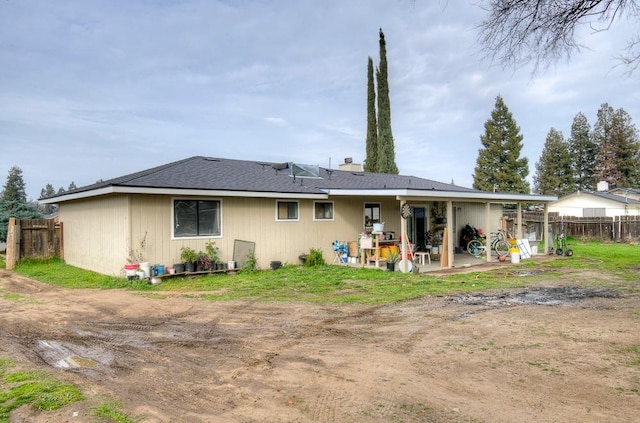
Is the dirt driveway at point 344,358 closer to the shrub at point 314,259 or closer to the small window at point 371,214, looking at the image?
the shrub at point 314,259

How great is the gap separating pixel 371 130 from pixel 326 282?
22961 millimetres

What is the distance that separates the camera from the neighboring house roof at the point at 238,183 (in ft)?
35.4

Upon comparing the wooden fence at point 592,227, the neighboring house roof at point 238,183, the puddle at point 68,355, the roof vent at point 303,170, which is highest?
the roof vent at point 303,170

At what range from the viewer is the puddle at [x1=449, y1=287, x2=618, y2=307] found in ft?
24.8

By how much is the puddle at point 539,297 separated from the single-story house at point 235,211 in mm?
3705

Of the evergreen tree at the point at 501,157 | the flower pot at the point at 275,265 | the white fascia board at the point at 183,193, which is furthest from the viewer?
the evergreen tree at the point at 501,157

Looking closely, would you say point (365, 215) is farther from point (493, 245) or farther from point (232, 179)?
point (493, 245)

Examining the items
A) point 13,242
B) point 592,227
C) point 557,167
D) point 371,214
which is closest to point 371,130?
point 592,227

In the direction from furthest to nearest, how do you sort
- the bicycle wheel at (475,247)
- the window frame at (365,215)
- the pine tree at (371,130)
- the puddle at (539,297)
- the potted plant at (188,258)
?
the pine tree at (371,130)
the bicycle wheel at (475,247)
the window frame at (365,215)
the potted plant at (188,258)
the puddle at (539,297)

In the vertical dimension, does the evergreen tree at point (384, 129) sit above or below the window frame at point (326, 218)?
above

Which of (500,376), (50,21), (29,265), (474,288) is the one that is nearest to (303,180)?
(474,288)

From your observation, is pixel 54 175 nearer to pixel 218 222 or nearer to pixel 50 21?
pixel 50 21

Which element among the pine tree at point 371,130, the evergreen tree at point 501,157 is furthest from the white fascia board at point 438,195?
the evergreen tree at point 501,157

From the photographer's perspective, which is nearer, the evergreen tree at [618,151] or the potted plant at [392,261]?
the potted plant at [392,261]
